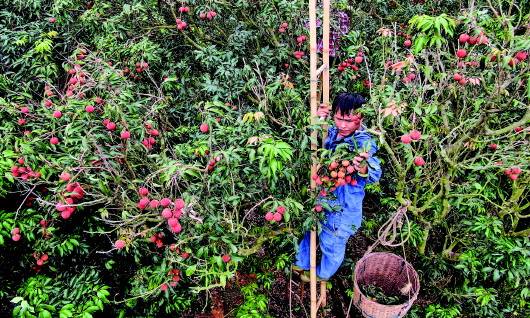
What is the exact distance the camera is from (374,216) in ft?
11.4

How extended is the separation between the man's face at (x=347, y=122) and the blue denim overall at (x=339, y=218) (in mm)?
45

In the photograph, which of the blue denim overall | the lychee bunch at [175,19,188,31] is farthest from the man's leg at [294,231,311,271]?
the lychee bunch at [175,19,188,31]

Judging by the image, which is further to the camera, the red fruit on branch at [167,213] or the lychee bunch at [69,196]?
the lychee bunch at [69,196]

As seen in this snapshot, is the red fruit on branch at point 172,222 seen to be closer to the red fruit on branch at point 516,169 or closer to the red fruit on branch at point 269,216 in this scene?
the red fruit on branch at point 269,216

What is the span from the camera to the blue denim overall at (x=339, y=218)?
228 cm

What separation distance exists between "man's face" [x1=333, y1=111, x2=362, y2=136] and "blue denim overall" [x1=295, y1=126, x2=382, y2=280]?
0.15ft

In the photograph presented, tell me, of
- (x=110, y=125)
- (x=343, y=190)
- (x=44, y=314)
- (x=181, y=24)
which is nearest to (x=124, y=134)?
(x=110, y=125)

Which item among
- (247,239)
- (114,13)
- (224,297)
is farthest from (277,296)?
(114,13)

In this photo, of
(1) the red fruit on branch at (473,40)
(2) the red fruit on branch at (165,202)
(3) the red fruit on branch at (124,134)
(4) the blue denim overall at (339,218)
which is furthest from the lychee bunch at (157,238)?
(1) the red fruit on branch at (473,40)

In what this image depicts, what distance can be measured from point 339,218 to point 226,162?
3.04ft

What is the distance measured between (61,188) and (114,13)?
2415mm

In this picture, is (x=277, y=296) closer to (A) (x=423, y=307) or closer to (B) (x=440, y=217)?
(A) (x=423, y=307)

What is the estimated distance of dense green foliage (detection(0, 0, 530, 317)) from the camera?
2.13 meters

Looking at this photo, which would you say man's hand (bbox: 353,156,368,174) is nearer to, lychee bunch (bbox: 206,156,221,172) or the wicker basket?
lychee bunch (bbox: 206,156,221,172)
